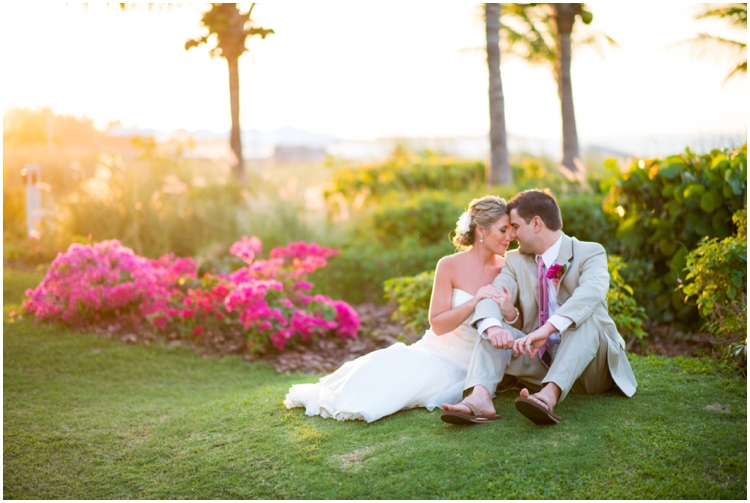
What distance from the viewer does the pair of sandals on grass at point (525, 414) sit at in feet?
10.8

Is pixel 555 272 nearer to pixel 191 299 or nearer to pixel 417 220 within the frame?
pixel 191 299

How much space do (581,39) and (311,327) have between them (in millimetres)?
11501

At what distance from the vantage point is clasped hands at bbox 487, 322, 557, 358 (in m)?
3.54

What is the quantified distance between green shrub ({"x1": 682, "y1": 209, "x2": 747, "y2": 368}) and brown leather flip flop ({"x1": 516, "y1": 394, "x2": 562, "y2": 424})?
158cm

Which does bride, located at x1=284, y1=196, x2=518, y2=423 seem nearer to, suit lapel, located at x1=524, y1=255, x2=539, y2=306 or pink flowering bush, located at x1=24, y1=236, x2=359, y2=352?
suit lapel, located at x1=524, y1=255, x2=539, y2=306

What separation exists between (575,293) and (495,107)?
6.97m

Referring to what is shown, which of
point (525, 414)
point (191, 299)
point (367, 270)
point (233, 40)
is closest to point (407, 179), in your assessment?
point (233, 40)

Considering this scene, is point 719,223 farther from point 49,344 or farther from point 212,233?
point 212,233

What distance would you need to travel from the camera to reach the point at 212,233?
9.55 metres

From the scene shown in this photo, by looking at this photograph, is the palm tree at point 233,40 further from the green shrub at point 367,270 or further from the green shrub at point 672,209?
the green shrub at point 672,209

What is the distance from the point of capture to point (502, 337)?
358 centimetres

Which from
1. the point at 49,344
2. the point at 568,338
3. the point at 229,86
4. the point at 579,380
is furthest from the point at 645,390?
the point at 229,86

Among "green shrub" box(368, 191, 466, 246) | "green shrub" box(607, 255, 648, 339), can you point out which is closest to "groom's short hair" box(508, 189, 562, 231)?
"green shrub" box(607, 255, 648, 339)

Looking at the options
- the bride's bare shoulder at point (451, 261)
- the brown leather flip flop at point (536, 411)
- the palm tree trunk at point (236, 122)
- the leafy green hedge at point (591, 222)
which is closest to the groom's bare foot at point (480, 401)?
the brown leather flip flop at point (536, 411)
